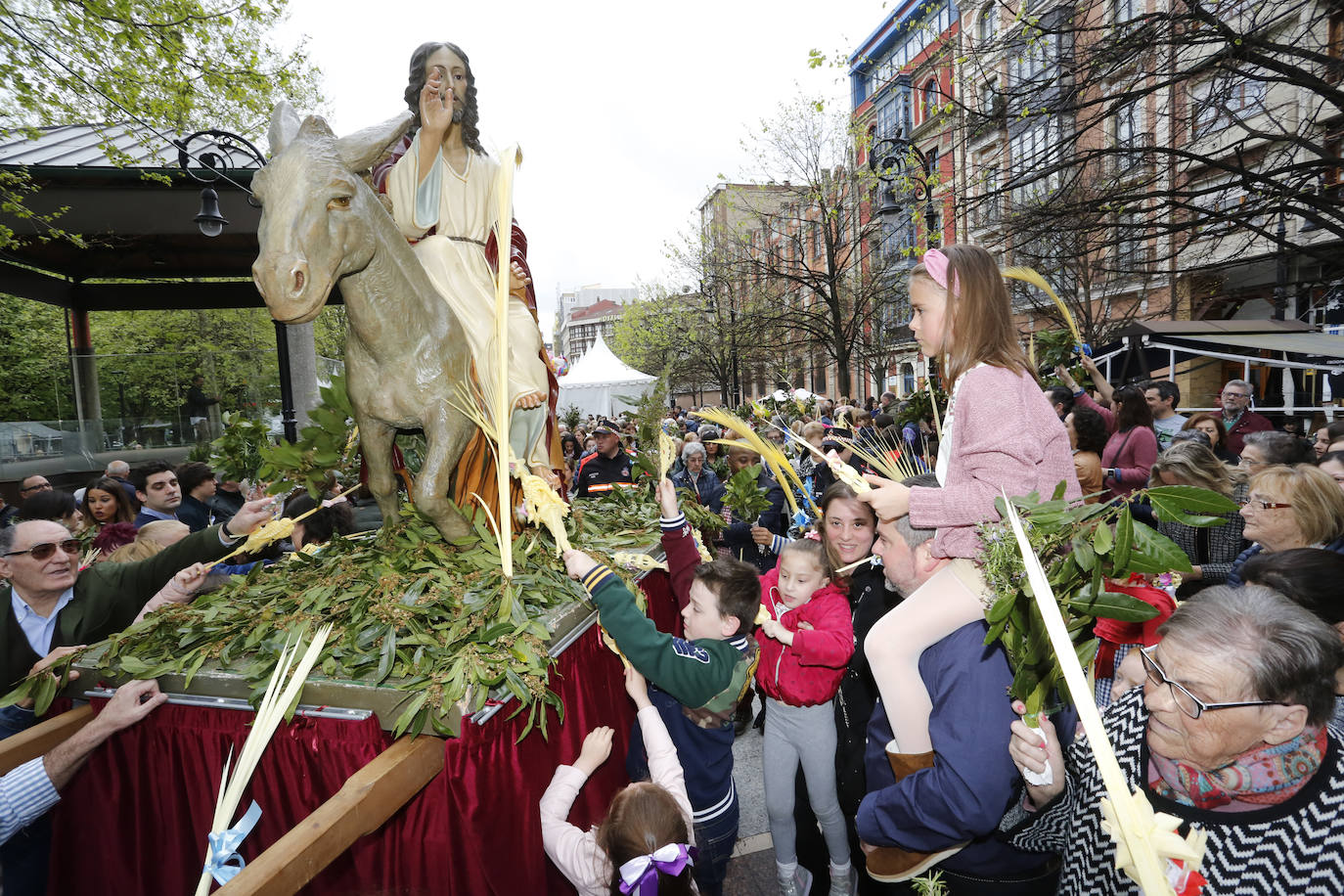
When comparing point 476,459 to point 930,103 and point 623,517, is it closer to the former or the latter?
point 623,517

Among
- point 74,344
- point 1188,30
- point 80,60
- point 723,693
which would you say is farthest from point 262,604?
point 74,344

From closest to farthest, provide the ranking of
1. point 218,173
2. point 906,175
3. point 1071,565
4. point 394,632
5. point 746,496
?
point 1071,565
point 394,632
point 746,496
point 218,173
point 906,175

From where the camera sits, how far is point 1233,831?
56.4 inches

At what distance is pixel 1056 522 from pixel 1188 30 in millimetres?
7921

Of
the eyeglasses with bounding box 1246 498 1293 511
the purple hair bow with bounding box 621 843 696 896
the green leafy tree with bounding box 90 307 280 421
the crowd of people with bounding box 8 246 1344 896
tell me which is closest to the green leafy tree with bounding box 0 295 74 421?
the green leafy tree with bounding box 90 307 280 421

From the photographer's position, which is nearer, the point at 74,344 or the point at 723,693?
the point at 723,693

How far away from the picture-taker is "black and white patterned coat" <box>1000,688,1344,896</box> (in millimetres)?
1335

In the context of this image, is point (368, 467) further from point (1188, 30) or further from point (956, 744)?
point (1188, 30)

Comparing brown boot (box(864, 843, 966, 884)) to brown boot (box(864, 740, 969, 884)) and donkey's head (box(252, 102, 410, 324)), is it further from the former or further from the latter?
donkey's head (box(252, 102, 410, 324))

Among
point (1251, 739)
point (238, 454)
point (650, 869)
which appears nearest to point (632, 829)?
point (650, 869)

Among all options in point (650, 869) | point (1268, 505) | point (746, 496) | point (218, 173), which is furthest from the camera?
point (218, 173)

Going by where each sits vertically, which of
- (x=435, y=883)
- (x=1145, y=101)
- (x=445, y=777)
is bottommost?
(x=435, y=883)

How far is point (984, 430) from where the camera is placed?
6.73 feet

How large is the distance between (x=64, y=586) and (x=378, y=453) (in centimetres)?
141
